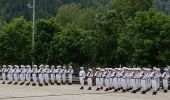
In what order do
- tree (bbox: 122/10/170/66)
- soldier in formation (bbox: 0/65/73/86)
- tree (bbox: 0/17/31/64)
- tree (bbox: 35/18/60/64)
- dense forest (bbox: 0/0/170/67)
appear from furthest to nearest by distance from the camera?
tree (bbox: 0/17/31/64)
tree (bbox: 35/18/60/64)
soldier in formation (bbox: 0/65/73/86)
dense forest (bbox: 0/0/170/67)
tree (bbox: 122/10/170/66)

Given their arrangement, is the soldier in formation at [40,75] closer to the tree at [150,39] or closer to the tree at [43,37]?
the tree at [150,39]

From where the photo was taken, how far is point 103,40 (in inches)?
1629

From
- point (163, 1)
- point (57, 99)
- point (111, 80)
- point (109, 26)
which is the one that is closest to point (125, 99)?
point (57, 99)

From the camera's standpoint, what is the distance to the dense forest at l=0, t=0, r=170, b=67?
122 feet

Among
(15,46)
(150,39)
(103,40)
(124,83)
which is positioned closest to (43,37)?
(15,46)

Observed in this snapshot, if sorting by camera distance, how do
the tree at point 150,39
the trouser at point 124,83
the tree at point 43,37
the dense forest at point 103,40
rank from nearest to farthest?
the trouser at point 124,83, the tree at point 150,39, the dense forest at point 103,40, the tree at point 43,37

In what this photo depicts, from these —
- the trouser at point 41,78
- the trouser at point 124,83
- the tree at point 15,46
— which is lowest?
the trouser at point 41,78

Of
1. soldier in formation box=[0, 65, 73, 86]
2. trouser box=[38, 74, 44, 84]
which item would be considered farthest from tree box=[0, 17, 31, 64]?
trouser box=[38, 74, 44, 84]

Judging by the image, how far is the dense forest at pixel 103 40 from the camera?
37250 millimetres

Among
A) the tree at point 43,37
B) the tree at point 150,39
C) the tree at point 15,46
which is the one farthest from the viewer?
the tree at point 15,46

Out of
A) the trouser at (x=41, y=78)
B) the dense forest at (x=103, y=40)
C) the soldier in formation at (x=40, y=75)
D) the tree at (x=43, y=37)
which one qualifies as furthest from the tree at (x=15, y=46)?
the trouser at (x=41, y=78)

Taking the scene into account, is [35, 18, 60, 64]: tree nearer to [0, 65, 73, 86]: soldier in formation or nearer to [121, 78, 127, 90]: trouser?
[0, 65, 73, 86]: soldier in formation

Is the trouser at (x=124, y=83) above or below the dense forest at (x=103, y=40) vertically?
below

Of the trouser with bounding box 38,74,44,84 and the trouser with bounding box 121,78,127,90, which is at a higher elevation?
the trouser with bounding box 121,78,127,90
